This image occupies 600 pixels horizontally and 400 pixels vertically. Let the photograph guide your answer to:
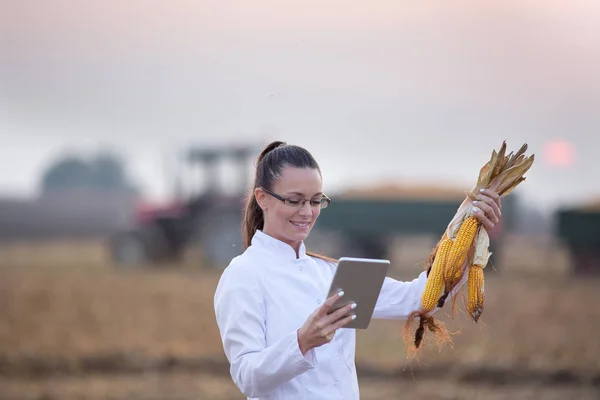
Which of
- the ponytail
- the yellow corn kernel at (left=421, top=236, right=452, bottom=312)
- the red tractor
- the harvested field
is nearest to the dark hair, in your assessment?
the ponytail

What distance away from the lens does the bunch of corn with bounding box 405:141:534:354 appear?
289 cm

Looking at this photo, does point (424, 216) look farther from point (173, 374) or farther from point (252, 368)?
point (252, 368)

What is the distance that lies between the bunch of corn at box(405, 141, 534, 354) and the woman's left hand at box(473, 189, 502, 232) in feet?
0.09

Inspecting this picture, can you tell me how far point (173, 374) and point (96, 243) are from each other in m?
27.6

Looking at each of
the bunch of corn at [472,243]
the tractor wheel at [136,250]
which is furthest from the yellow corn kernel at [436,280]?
the tractor wheel at [136,250]

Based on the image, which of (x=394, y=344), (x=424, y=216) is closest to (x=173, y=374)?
(x=394, y=344)

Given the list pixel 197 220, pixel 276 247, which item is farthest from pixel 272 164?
pixel 197 220

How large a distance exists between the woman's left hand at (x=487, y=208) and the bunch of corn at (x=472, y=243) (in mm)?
28

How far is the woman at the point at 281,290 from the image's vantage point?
257 cm

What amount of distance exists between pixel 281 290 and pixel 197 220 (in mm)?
19094

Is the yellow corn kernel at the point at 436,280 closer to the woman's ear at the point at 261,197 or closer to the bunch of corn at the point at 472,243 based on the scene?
the bunch of corn at the point at 472,243

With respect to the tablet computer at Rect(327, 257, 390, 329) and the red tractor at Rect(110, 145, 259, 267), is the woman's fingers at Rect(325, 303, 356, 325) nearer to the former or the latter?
the tablet computer at Rect(327, 257, 390, 329)

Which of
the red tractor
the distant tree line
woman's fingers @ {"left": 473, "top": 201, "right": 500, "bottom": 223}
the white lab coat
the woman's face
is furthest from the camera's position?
the distant tree line

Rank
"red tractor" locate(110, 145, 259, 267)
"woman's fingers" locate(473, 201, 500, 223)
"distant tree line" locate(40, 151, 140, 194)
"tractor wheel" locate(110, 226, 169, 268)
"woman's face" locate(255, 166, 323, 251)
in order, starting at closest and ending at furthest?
"woman's face" locate(255, 166, 323, 251) → "woman's fingers" locate(473, 201, 500, 223) → "red tractor" locate(110, 145, 259, 267) → "tractor wheel" locate(110, 226, 169, 268) → "distant tree line" locate(40, 151, 140, 194)
